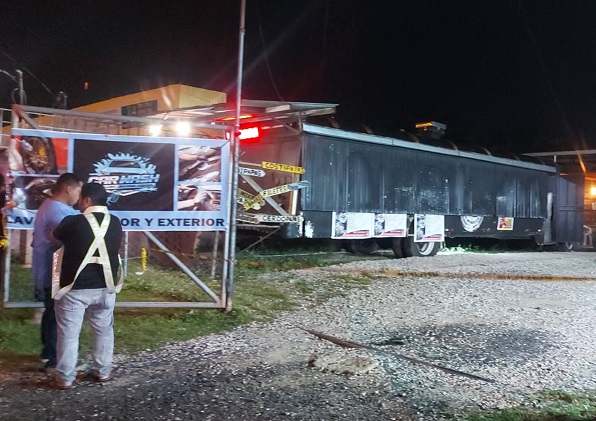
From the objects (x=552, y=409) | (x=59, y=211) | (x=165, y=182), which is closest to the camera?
(x=552, y=409)

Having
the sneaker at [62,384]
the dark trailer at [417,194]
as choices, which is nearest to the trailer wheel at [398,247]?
the dark trailer at [417,194]

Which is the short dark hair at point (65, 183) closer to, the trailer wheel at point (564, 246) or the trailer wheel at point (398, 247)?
the trailer wheel at point (398, 247)

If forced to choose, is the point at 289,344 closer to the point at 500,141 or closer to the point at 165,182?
the point at 165,182

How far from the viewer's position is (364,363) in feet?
19.7

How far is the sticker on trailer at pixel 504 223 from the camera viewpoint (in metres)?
18.5

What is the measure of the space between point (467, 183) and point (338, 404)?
12978mm

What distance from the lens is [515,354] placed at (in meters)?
6.60

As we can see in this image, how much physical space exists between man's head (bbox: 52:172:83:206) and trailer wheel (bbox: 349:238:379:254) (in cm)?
1131

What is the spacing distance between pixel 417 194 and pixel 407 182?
55cm

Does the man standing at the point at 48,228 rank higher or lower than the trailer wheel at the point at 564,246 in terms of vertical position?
higher

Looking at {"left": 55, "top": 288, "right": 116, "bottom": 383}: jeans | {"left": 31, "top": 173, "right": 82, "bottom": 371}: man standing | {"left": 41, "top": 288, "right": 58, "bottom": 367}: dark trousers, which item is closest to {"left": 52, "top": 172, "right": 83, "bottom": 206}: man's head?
{"left": 31, "top": 173, "right": 82, "bottom": 371}: man standing

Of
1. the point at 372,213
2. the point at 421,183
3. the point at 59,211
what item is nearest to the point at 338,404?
the point at 59,211

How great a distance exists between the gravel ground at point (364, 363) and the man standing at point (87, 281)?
0.27 metres

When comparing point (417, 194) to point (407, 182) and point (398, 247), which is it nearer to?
point (407, 182)
